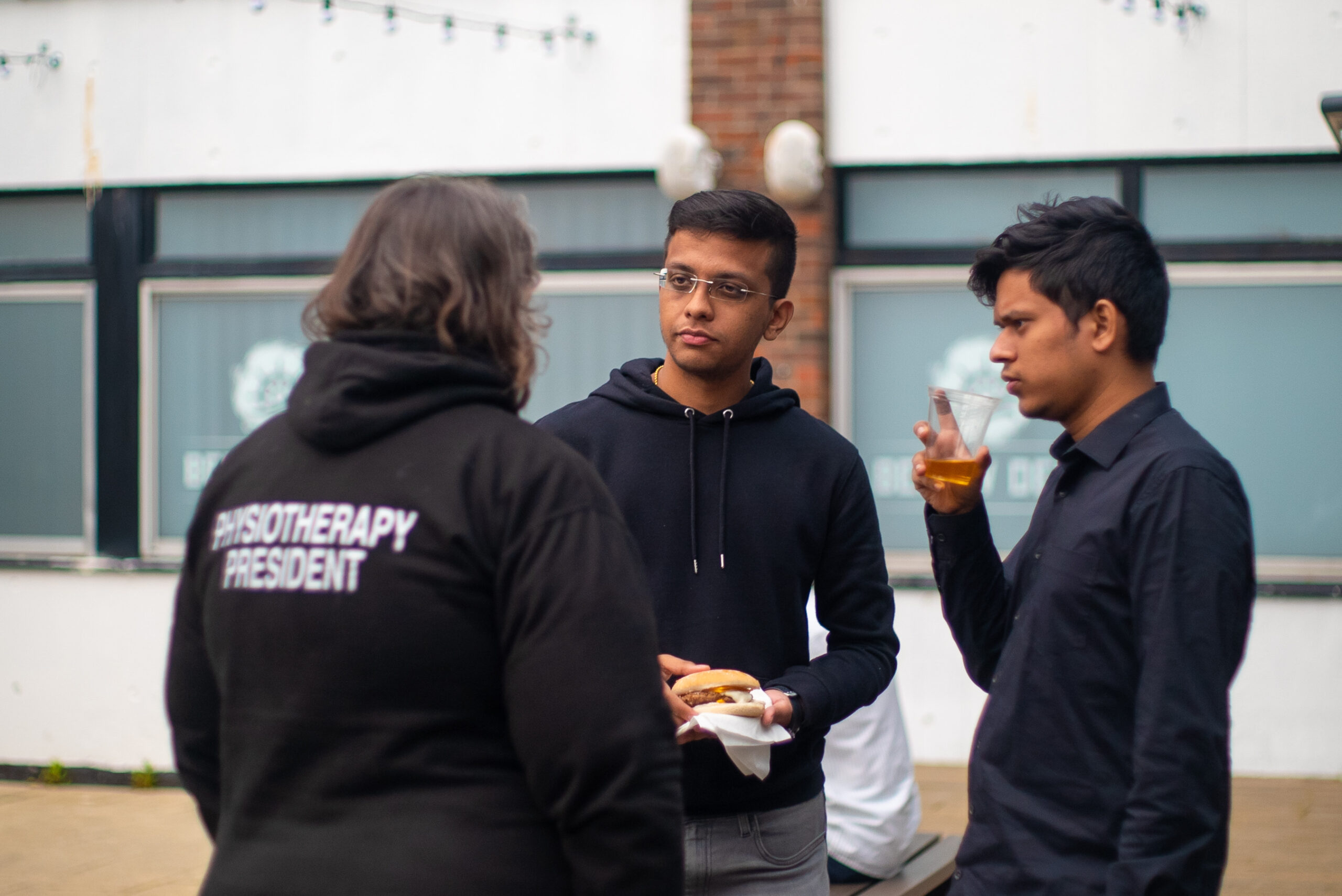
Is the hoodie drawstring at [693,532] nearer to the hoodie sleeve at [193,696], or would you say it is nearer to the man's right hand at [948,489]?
the man's right hand at [948,489]

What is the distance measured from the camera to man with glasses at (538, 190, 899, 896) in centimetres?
252

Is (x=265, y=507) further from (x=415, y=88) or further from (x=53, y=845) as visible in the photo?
(x=415, y=88)

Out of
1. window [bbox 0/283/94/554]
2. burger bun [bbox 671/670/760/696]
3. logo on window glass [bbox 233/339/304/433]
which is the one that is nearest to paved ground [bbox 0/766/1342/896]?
window [bbox 0/283/94/554]

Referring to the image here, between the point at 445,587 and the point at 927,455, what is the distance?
1115mm

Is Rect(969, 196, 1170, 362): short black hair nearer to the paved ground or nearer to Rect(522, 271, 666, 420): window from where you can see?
the paved ground

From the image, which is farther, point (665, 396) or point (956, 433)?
point (665, 396)

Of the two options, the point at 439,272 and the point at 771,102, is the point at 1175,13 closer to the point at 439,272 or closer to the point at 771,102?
the point at 771,102

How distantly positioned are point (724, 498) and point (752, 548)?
11cm

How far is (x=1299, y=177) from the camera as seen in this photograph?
22.4ft

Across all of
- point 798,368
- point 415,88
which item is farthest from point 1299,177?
point 415,88

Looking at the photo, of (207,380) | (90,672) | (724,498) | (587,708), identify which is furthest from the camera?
(207,380)

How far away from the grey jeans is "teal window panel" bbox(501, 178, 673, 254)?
5.11m

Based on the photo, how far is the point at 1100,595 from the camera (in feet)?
6.92

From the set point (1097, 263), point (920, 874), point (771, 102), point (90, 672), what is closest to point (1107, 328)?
point (1097, 263)
